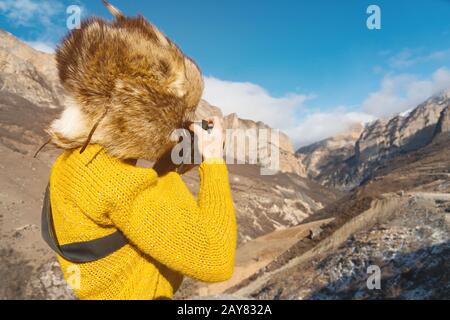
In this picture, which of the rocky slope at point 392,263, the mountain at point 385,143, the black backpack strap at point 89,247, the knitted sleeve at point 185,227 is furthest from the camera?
the mountain at point 385,143

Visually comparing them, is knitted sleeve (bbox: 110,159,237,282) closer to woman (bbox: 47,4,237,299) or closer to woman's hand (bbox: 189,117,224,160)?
woman (bbox: 47,4,237,299)

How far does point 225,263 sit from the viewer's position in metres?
1.36

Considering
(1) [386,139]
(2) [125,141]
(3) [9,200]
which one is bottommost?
(3) [9,200]

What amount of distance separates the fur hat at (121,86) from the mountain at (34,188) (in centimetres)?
14

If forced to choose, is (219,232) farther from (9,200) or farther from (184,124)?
(9,200)

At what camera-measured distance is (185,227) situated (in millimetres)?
1304

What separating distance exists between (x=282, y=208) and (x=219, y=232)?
50367 mm

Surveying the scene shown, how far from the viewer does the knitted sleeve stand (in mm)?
1279

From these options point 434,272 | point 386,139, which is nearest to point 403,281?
point 434,272

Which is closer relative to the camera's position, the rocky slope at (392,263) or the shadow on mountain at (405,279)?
the shadow on mountain at (405,279)

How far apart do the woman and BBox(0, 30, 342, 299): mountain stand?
19 cm

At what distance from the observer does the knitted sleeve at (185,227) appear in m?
1.28

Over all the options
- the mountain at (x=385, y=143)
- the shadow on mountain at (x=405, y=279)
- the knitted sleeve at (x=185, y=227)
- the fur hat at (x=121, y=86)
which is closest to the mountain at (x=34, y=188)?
the fur hat at (x=121, y=86)

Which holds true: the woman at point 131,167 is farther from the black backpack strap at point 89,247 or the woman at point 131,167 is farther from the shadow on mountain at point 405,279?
the shadow on mountain at point 405,279
